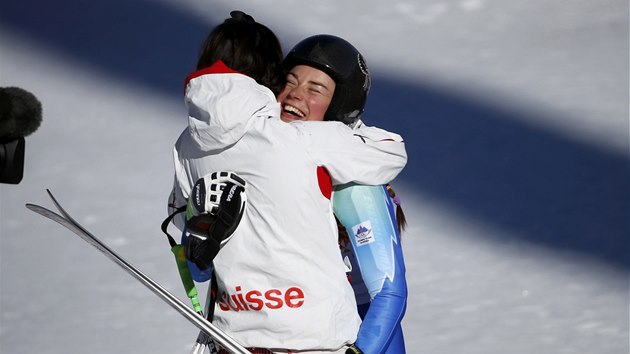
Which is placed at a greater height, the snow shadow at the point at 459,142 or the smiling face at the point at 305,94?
the smiling face at the point at 305,94

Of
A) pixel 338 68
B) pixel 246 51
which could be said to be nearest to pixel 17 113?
pixel 246 51

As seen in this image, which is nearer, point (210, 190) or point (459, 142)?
point (210, 190)

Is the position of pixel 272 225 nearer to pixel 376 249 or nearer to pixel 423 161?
pixel 376 249

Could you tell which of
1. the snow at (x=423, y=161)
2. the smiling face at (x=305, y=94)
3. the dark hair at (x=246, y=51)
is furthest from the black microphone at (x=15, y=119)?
the snow at (x=423, y=161)

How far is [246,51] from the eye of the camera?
2469mm

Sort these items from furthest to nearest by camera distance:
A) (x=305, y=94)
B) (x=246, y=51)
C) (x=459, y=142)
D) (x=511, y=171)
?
(x=459, y=142) → (x=511, y=171) → (x=305, y=94) → (x=246, y=51)

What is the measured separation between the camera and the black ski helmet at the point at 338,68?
2.80 metres

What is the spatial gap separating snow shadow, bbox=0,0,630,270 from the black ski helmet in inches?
77.0

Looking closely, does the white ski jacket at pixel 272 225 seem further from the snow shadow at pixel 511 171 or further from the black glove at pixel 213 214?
the snow shadow at pixel 511 171

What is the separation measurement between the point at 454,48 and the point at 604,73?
0.78 m

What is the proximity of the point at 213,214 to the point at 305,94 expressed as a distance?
1.73 ft

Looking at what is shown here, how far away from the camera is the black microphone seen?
175 cm

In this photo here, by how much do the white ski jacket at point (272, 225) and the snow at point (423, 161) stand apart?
1.67 m

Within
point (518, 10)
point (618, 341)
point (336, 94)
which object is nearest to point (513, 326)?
point (618, 341)
